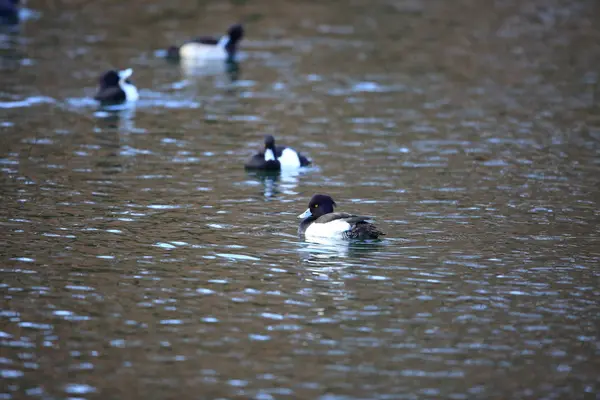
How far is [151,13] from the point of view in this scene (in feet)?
131

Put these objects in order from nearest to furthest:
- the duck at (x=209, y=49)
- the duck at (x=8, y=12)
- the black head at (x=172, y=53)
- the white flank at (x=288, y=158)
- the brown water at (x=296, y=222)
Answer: the brown water at (x=296, y=222) → the white flank at (x=288, y=158) → the black head at (x=172, y=53) → the duck at (x=209, y=49) → the duck at (x=8, y=12)

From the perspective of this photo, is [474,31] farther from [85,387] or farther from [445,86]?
[85,387]

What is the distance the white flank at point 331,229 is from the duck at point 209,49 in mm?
17911

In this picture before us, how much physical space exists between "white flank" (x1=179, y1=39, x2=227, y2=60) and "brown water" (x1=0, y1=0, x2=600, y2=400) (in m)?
0.79

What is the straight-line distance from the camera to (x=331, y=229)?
1576 centimetres

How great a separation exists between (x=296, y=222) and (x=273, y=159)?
3.87 metres

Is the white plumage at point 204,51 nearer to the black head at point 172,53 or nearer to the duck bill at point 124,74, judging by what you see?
the black head at point 172,53

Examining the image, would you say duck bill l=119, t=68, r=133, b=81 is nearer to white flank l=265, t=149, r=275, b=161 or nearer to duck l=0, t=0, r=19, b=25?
white flank l=265, t=149, r=275, b=161

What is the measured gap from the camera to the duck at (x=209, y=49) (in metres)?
33.1

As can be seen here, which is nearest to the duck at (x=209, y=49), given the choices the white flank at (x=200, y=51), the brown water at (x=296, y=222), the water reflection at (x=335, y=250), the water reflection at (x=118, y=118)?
the white flank at (x=200, y=51)

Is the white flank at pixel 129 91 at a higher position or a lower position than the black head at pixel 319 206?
higher

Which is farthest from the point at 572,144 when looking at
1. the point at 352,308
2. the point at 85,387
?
the point at 85,387

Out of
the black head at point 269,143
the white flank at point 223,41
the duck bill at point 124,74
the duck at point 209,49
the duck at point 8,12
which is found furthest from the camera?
the duck at point 8,12

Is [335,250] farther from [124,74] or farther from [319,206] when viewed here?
[124,74]
